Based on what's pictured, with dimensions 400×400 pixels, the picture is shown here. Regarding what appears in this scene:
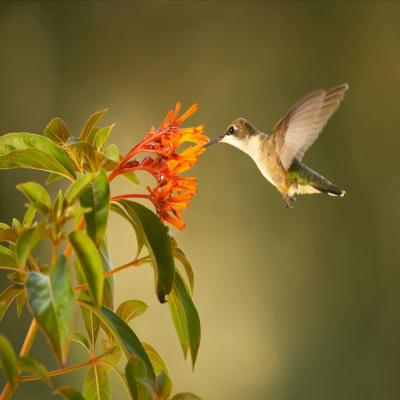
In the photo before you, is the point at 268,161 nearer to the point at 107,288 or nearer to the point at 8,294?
the point at 107,288

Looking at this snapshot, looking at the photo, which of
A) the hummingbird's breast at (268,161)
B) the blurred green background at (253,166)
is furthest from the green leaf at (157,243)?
the blurred green background at (253,166)

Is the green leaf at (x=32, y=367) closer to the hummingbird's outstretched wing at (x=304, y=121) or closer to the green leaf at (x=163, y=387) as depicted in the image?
the green leaf at (x=163, y=387)

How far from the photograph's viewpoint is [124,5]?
2.98 m

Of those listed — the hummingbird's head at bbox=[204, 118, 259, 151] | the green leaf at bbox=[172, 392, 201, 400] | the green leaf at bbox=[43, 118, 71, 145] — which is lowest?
the green leaf at bbox=[172, 392, 201, 400]

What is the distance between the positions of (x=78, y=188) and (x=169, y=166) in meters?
0.16

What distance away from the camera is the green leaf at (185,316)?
0.75 m

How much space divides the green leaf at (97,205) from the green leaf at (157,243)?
0.09m

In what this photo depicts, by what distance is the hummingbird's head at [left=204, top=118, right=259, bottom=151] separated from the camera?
126 cm

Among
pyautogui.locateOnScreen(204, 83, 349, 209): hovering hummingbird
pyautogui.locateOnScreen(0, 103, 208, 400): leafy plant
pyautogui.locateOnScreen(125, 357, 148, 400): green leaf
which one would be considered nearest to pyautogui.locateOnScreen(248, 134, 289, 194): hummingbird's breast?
pyautogui.locateOnScreen(204, 83, 349, 209): hovering hummingbird

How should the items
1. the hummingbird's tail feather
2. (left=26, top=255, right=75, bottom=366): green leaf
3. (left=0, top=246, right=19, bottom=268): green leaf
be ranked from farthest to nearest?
the hummingbird's tail feather
(left=0, top=246, right=19, bottom=268): green leaf
(left=26, top=255, right=75, bottom=366): green leaf

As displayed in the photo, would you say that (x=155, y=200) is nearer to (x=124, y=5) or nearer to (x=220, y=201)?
(x=220, y=201)

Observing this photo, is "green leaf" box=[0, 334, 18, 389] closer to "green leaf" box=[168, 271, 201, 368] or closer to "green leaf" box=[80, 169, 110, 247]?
"green leaf" box=[80, 169, 110, 247]

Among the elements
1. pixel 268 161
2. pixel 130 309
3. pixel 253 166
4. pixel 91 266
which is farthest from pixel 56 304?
pixel 253 166

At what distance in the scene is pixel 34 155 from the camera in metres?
0.67
